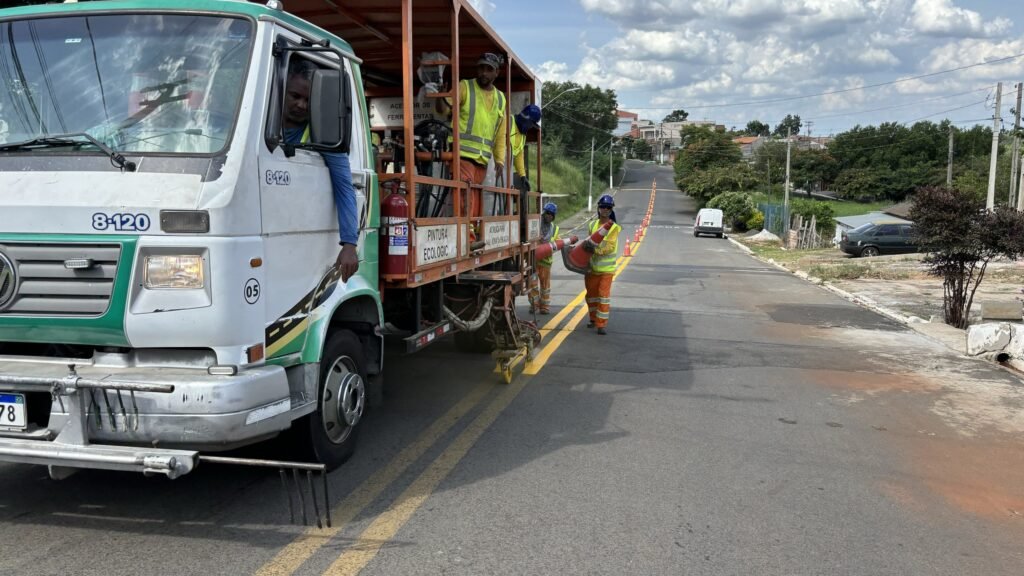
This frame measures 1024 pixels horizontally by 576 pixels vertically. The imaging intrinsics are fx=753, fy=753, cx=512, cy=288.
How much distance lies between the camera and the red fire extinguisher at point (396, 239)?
15.9 feet

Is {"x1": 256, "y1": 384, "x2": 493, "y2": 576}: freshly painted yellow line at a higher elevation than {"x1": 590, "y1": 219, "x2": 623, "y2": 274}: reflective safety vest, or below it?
below

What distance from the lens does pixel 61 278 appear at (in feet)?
10.9

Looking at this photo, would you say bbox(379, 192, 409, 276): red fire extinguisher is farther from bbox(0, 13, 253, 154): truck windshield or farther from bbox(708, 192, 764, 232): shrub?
bbox(708, 192, 764, 232): shrub

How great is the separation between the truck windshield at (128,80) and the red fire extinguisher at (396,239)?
1.47 m

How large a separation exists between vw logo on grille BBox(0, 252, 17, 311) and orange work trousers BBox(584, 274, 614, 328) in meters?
7.41

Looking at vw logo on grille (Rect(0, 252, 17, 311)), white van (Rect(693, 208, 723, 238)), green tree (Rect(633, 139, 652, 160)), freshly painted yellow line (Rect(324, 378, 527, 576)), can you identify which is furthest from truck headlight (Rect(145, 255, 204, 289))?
green tree (Rect(633, 139, 652, 160))

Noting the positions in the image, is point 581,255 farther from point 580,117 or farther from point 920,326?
point 580,117

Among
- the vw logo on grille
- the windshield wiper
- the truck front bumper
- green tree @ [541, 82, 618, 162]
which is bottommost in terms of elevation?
the truck front bumper

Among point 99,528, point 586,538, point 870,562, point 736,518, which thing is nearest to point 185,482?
point 99,528

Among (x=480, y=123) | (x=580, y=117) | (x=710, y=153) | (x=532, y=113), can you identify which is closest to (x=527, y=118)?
(x=532, y=113)

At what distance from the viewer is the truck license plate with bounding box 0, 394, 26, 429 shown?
3.27 metres

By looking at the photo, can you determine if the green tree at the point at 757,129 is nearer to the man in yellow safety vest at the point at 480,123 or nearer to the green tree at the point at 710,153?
the green tree at the point at 710,153

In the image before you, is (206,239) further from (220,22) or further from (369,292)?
(369,292)

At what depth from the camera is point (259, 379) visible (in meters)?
3.42
